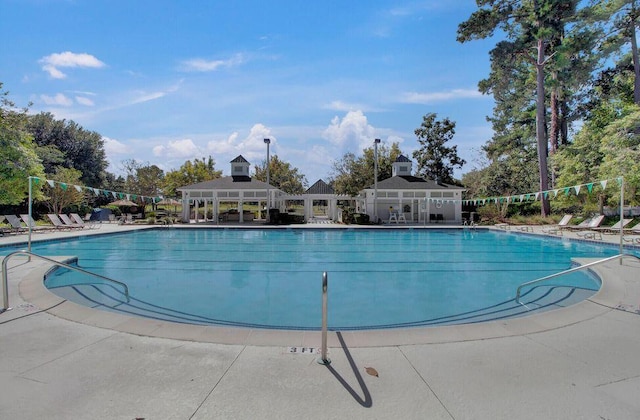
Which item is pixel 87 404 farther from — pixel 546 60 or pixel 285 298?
pixel 546 60

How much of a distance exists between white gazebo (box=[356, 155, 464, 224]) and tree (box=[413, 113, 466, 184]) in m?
10.5

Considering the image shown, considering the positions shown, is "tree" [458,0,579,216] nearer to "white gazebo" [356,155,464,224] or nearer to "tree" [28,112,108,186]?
"white gazebo" [356,155,464,224]

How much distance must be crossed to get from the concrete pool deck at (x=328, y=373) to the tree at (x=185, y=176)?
3916cm

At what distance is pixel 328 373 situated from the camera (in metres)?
3.07

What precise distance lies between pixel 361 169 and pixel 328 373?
28408 mm

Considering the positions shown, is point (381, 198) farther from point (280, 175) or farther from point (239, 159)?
point (280, 175)

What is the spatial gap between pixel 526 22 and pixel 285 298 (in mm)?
25831

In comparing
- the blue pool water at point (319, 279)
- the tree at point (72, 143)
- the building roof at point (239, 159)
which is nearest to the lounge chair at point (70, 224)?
the blue pool water at point (319, 279)

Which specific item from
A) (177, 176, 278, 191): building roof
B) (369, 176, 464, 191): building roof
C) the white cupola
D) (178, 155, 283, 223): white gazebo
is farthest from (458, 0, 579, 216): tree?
(178, 155, 283, 223): white gazebo

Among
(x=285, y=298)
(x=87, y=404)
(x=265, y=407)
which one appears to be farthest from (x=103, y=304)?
(x=265, y=407)

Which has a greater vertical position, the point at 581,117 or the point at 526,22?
the point at 526,22

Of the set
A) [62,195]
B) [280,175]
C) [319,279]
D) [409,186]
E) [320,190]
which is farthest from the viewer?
[280,175]

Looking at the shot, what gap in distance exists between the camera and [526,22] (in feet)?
77.8

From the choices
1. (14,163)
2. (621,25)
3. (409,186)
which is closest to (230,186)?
(14,163)
